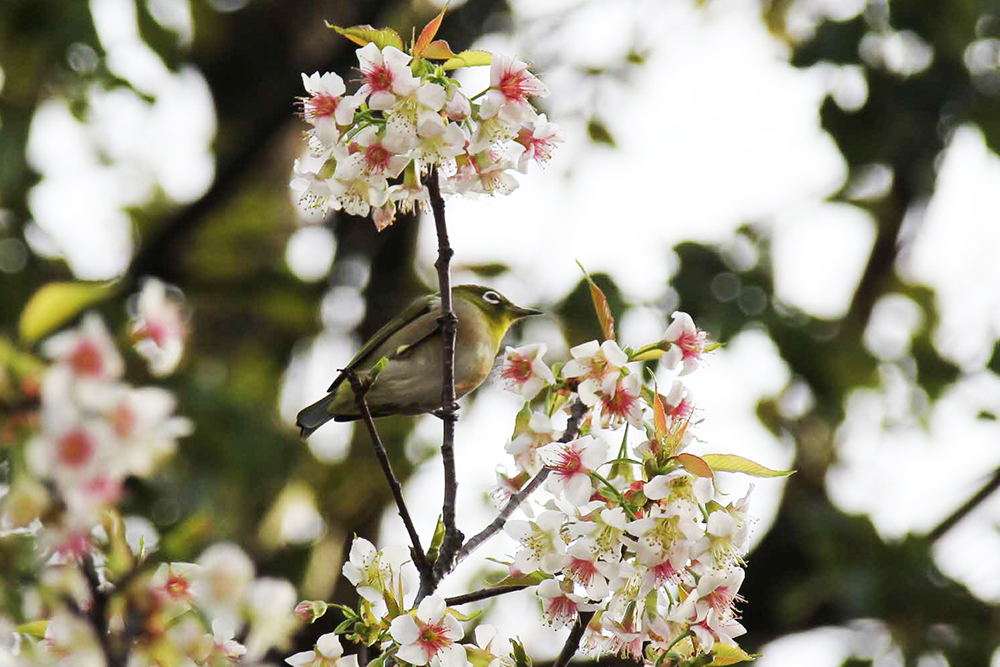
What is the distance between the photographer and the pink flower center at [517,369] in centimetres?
261

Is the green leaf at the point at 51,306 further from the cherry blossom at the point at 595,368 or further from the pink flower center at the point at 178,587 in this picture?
the cherry blossom at the point at 595,368

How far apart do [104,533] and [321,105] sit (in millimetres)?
1030

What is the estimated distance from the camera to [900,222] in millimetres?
6906

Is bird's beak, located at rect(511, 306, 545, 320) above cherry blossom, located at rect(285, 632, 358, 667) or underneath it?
underneath

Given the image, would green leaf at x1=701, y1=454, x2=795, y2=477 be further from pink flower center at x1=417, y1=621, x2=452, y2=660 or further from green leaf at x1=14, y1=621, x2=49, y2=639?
green leaf at x1=14, y1=621, x2=49, y2=639

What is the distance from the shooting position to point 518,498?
2.53 metres

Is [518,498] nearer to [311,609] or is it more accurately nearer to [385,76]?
[311,609]

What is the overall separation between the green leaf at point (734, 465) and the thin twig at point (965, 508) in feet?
13.3

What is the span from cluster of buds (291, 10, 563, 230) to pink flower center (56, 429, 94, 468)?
0.96 meters

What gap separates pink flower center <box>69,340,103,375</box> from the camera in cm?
153

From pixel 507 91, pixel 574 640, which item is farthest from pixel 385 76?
pixel 574 640

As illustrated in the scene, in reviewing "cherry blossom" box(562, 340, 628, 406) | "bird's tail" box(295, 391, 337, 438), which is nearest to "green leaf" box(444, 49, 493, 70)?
"cherry blossom" box(562, 340, 628, 406)

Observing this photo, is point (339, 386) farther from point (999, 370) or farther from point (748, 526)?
point (999, 370)

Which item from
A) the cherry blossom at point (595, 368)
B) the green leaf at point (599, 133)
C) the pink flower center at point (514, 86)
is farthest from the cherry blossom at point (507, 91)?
the green leaf at point (599, 133)
